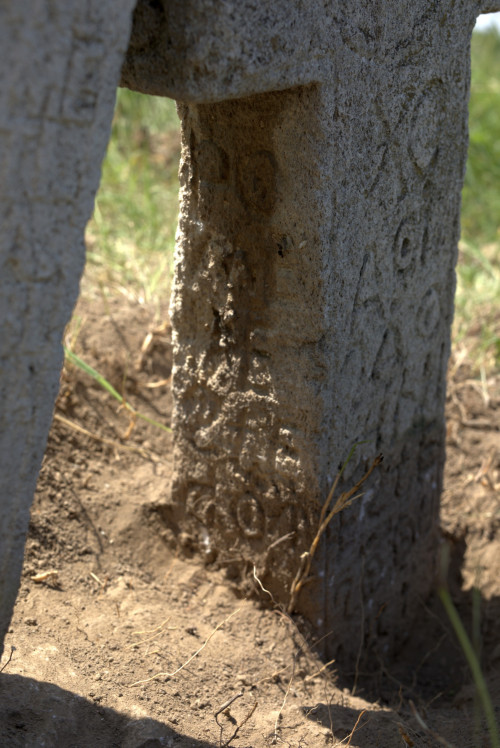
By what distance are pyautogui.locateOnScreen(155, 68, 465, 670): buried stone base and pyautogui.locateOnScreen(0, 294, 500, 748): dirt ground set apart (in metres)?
0.11

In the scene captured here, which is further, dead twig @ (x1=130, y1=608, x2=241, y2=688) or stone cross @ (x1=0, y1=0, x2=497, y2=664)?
dead twig @ (x1=130, y1=608, x2=241, y2=688)

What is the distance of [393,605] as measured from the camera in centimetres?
214

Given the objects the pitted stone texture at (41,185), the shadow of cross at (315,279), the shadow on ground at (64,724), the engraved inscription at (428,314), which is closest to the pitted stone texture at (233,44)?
the shadow of cross at (315,279)

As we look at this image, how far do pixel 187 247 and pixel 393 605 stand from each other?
3.62ft

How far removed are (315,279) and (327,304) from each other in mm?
57

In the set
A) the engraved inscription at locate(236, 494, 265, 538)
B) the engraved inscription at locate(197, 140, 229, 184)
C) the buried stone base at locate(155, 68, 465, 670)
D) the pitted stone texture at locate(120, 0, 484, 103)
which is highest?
the pitted stone texture at locate(120, 0, 484, 103)

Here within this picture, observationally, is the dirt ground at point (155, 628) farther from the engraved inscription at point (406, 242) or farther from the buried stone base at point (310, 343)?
the engraved inscription at point (406, 242)

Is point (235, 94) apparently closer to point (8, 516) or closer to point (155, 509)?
point (8, 516)

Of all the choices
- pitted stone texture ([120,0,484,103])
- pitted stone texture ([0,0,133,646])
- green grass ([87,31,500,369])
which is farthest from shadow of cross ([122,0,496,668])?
green grass ([87,31,500,369])

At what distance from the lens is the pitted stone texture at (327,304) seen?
155 cm

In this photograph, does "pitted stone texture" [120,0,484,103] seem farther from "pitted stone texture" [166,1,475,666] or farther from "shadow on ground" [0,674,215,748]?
"shadow on ground" [0,674,215,748]

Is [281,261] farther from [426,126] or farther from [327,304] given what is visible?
[426,126]

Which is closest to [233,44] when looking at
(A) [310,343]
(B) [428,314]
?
(A) [310,343]

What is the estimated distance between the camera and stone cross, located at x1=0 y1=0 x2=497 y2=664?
1.06 metres
